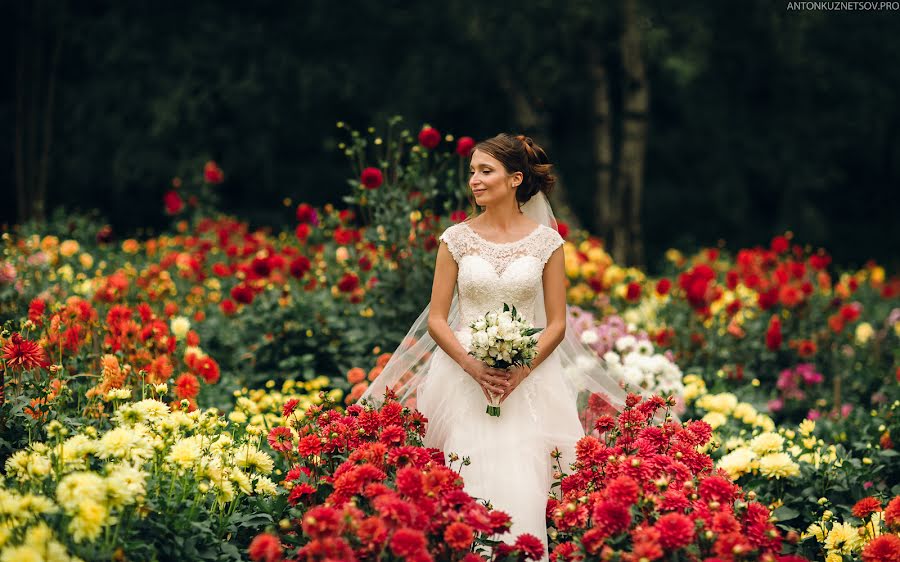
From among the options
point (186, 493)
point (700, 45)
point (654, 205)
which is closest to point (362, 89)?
point (700, 45)

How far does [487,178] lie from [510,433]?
1.10m

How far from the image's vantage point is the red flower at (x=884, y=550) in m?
2.53

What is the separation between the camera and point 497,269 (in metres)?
3.54

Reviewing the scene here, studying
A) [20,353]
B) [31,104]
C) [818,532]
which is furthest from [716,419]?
[31,104]

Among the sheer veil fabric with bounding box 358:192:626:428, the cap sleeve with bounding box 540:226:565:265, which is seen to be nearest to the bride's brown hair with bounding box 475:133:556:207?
the sheer veil fabric with bounding box 358:192:626:428

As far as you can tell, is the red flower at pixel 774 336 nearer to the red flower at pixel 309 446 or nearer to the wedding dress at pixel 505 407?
the wedding dress at pixel 505 407

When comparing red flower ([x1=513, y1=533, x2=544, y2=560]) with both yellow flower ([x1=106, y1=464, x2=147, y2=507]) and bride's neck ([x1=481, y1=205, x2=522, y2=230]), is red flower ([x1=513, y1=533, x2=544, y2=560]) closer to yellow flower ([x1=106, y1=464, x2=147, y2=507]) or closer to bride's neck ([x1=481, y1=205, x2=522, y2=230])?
yellow flower ([x1=106, y1=464, x2=147, y2=507])

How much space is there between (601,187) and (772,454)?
26.5ft

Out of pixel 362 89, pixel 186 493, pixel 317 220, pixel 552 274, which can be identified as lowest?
pixel 186 493

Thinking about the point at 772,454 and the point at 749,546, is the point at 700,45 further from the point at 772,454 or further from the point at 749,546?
the point at 749,546

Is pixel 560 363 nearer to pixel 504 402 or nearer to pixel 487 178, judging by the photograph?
pixel 504 402

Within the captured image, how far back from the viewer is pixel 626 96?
1008 cm

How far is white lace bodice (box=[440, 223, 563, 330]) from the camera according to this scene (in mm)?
3512

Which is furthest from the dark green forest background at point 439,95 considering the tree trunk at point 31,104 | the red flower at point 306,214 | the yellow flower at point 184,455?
the yellow flower at point 184,455
